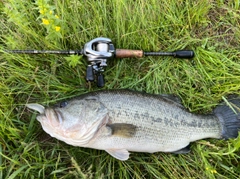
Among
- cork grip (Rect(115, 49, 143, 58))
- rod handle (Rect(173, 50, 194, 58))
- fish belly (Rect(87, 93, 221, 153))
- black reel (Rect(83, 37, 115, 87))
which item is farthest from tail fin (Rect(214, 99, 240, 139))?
black reel (Rect(83, 37, 115, 87))

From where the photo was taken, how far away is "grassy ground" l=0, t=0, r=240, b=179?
11.2 ft

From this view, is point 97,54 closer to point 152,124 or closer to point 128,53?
point 128,53

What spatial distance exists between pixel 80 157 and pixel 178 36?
1838 millimetres

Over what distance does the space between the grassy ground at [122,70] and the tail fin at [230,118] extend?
0.15 metres

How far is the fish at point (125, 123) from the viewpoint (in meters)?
2.98

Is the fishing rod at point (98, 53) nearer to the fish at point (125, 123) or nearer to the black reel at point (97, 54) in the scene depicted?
the black reel at point (97, 54)

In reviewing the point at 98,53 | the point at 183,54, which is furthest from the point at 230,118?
the point at 98,53

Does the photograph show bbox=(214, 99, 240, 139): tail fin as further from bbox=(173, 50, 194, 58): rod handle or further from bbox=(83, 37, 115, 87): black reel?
bbox=(83, 37, 115, 87): black reel

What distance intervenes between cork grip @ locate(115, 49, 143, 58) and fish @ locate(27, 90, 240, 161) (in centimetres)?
50

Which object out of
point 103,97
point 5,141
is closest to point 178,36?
point 103,97

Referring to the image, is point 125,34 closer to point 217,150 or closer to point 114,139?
point 114,139

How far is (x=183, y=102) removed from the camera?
3.72m

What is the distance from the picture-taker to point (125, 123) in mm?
3090

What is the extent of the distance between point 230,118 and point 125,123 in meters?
1.25
